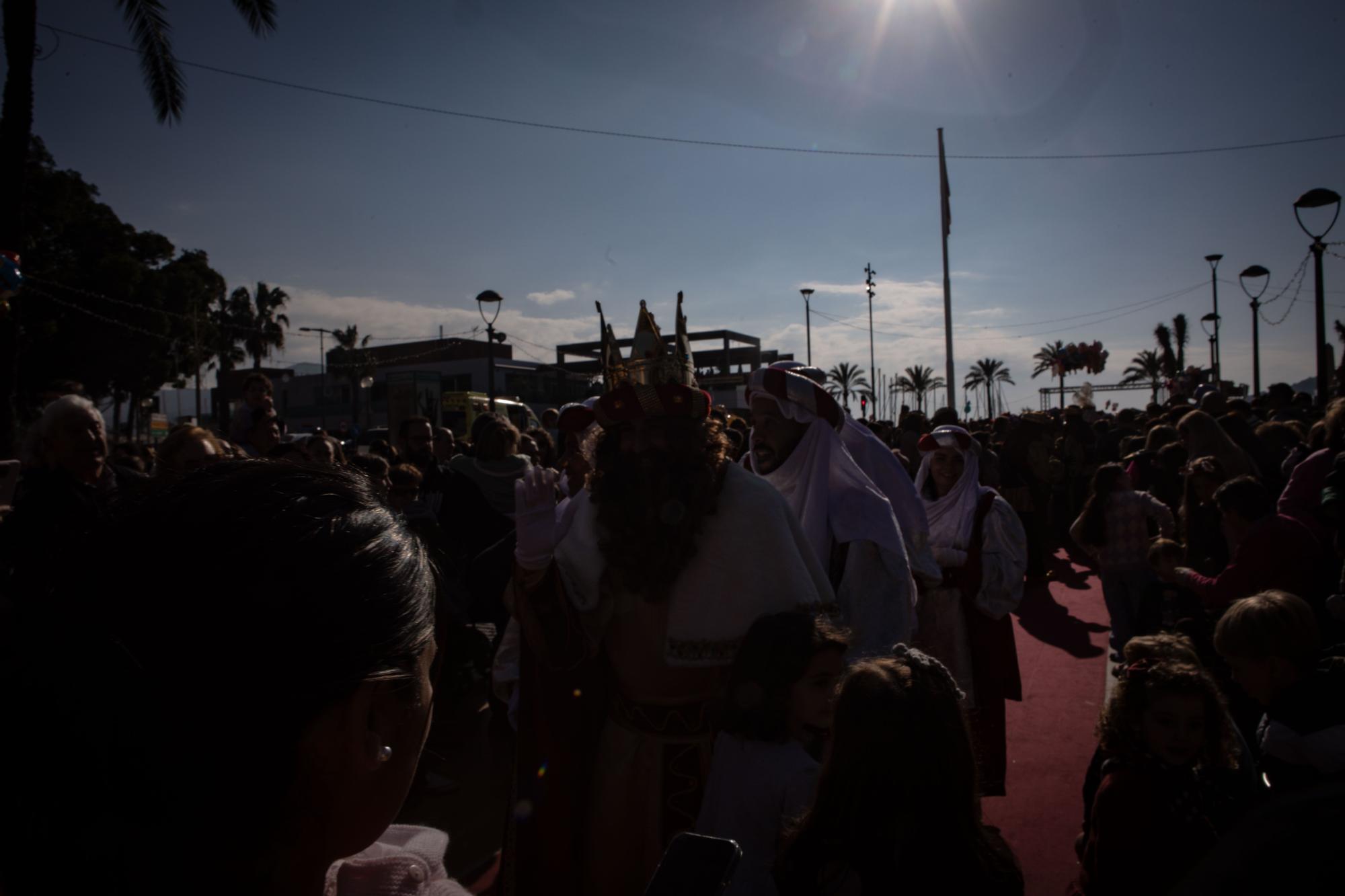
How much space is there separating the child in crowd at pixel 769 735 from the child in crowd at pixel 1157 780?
36.4 inches

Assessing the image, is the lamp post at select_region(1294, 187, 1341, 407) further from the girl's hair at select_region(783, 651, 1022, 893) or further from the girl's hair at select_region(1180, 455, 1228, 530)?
the girl's hair at select_region(783, 651, 1022, 893)

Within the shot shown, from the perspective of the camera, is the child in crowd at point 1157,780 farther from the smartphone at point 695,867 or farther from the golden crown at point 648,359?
the smartphone at point 695,867

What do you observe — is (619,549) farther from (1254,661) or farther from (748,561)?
(1254,661)

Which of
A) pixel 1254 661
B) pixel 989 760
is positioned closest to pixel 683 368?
pixel 1254 661

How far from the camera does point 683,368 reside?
9.08 ft

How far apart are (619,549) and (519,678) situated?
2.23 ft

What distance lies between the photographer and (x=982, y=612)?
437cm

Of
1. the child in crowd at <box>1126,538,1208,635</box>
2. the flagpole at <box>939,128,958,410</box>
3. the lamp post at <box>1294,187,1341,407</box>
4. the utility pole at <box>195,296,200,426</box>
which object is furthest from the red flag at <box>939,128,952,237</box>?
the utility pole at <box>195,296,200,426</box>

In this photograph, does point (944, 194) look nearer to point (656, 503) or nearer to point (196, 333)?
point (656, 503)

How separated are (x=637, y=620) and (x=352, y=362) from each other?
192 ft

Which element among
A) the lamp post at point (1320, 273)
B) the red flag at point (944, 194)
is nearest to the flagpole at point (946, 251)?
the red flag at point (944, 194)

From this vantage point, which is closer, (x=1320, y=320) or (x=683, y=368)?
(x=683, y=368)

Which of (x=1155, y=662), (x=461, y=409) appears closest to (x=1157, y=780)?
(x=1155, y=662)

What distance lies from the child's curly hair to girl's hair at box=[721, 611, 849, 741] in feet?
3.65
